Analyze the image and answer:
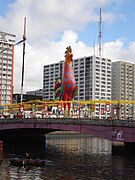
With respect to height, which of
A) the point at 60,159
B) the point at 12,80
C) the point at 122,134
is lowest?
the point at 60,159

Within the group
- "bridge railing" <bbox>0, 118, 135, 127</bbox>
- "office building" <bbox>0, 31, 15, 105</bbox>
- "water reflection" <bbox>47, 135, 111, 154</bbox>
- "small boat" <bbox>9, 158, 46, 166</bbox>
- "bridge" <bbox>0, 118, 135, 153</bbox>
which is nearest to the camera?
"small boat" <bbox>9, 158, 46, 166</bbox>

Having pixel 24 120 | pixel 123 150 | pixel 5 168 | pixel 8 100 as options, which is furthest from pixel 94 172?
pixel 8 100

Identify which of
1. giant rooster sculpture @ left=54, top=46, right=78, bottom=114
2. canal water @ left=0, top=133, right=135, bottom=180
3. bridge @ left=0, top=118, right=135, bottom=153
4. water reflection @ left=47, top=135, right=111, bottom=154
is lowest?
water reflection @ left=47, top=135, right=111, bottom=154

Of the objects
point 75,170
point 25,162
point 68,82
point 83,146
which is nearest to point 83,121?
point 25,162

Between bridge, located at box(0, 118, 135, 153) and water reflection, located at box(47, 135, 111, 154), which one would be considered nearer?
bridge, located at box(0, 118, 135, 153)

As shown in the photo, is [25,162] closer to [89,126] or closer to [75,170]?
[75,170]

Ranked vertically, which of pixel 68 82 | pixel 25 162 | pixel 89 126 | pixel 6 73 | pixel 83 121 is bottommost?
pixel 25 162

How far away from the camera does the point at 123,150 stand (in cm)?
7275

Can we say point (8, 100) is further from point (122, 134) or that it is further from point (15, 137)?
point (122, 134)

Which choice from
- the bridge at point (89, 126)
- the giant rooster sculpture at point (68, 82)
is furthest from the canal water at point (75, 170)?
the giant rooster sculpture at point (68, 82)

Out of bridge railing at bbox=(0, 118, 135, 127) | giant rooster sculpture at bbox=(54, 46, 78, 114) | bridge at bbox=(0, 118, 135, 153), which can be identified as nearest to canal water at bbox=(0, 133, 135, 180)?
bridge at bbox=(0, 118, 135, 153)

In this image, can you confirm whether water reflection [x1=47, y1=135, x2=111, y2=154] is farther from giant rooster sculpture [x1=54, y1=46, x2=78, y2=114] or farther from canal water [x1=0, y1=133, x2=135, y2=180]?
giant rooster sculpture [x1=54, y1=46, x2=78, y2=114]

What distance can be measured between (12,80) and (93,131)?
13562 cm

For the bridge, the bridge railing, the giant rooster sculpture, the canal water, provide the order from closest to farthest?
the canal water → the bridge → the bridge railing → the giant rooster sculpture
